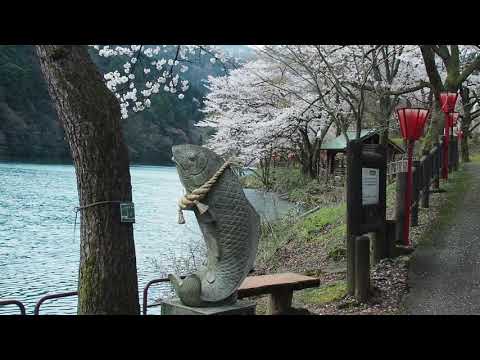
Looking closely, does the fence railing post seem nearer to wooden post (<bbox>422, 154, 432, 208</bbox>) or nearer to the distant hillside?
wooden post (<bbox>422, 154, 432, 208</bbox>)

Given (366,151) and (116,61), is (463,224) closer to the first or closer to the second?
(366,151)

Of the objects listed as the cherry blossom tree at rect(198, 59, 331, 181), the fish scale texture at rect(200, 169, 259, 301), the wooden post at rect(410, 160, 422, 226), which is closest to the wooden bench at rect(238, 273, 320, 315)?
the fish scale texture at rect(200, 169, 259, 301)

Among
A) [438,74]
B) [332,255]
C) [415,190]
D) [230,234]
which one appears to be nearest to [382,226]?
[415,190]

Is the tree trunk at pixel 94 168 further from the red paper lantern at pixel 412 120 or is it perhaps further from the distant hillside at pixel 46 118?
the distant hillside at pixel 46 118

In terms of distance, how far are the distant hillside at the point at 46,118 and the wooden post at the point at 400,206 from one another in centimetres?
2579

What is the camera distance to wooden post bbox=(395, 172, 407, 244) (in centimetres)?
820

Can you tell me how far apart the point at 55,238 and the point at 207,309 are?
11.9 meters

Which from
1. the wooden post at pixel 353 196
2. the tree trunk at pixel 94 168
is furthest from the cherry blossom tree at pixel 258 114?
the tree trunk at pixel 94 168

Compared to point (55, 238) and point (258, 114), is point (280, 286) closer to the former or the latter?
point (55, 238)

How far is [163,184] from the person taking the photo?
32.4m

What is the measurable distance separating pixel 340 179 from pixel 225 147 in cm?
563

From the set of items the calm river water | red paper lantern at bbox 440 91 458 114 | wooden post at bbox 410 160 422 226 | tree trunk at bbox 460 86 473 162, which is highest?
tree trunk at bbox 460 86 473 162

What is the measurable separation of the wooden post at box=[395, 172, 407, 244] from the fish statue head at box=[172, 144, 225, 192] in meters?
4.22
